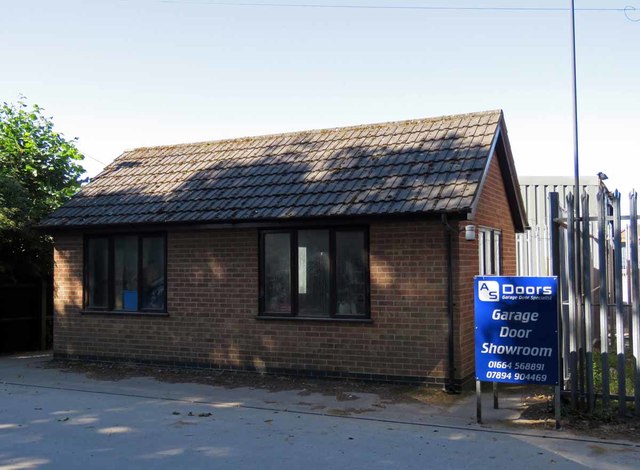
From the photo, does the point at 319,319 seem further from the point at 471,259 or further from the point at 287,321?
the point at 471,259

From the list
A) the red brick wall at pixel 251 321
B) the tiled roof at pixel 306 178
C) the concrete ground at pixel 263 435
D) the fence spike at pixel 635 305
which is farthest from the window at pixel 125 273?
the fence spike at pixel 635 305

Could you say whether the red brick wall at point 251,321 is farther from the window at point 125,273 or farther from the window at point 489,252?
the window at point 489,252

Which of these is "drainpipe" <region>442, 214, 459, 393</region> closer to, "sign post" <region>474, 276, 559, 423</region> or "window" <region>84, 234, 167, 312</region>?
"sign post" <region>474, 276, 559, 423</region>

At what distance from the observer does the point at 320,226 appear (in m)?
11.1

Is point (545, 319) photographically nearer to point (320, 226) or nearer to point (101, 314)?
point (320, 226)

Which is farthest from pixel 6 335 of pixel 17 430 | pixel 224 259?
pixel 17 430

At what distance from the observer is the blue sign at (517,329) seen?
7777 millimetres

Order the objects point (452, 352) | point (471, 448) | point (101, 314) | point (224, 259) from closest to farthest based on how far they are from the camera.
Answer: point (471, 448)
point (452, 352)
point (224, 259)
point (101, 314)

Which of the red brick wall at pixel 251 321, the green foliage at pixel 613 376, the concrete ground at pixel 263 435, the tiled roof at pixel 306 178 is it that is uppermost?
the tiled roof at pixel 306 178

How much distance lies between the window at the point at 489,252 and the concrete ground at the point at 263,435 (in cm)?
327

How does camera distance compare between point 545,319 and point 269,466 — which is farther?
point 545,319

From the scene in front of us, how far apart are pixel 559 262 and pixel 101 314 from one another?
8773 mm

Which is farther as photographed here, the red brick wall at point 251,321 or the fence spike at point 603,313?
the red brick wall at point 251,321

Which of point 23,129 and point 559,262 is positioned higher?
point 23,129
